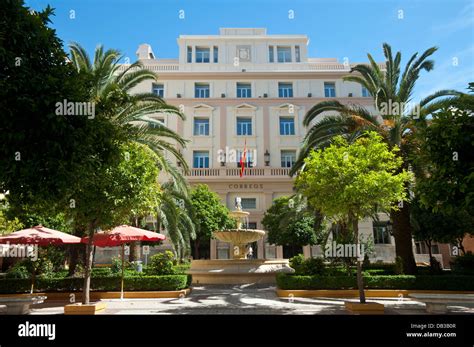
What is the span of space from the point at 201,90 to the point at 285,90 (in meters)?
8.37

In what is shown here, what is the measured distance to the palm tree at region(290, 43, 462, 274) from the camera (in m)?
15.3

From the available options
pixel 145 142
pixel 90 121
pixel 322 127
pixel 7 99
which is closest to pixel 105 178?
pixel 90 121

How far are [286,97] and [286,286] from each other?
87.1 feet

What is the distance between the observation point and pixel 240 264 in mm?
18547

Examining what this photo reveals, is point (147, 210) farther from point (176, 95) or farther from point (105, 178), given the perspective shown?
point (176, 95)

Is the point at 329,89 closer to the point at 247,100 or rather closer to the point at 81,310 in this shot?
the point at 247,100

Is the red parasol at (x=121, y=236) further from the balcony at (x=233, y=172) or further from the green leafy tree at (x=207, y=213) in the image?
the balcony at (x=233, y=172)

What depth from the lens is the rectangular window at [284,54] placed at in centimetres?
3891

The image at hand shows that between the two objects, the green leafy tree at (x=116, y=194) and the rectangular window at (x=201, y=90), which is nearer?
the green leafy tree at (x=116, y=194)

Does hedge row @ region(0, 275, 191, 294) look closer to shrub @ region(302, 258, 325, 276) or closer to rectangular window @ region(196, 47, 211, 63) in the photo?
shrub @ region(302, 258, 325, 276)

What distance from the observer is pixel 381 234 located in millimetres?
34281

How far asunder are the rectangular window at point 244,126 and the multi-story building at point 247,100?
0.32 feet

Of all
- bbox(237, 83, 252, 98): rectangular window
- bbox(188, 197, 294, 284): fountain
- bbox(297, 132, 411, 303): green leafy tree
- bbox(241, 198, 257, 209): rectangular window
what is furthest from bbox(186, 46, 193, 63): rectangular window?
bbox(297, 132, 411, 303): green leafy tree

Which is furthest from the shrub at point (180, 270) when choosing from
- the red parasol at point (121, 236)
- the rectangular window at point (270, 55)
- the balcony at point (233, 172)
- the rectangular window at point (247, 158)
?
the rectangular window at point (270, 55)
